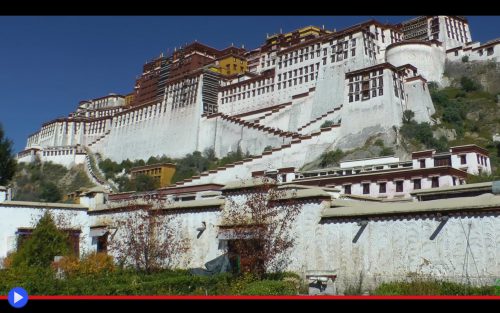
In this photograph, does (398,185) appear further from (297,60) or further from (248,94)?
(248,94)

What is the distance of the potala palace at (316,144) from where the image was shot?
537 inches

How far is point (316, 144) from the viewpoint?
50.6 meters

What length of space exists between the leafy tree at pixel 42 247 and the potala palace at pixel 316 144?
287 centimetres

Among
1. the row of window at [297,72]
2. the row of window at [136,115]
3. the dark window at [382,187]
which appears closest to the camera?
the dark window at [382,187]

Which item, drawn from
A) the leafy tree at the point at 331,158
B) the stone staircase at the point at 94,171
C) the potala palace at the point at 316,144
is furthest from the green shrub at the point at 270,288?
the stone staircase at the point at 94,171

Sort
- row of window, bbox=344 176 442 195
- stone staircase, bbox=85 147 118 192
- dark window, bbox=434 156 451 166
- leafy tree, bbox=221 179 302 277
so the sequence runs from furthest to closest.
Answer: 1. stone staircase, bbox=85 147 118 192
2. dark window, bbox=434 156 451 166
3. row of window, bbox=344 176 442 195
4. leafy tree, bbox=221 179 302 277

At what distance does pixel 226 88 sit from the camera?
75625 millimetres

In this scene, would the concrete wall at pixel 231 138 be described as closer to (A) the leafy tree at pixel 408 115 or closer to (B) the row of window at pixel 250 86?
(B) the row of window at pixel 250 86

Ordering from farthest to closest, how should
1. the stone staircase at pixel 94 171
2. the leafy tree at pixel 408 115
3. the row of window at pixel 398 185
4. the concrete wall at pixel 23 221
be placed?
1. the stone staircase at pixel 94 171
2. the leafy tree at pixel 408 115
3. the row of window at pixel 398 185
4. the concrete wall at pixel 23 221

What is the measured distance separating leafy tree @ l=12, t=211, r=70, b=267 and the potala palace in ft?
9.41

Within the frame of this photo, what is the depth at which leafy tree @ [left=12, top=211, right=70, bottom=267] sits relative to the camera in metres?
18.3

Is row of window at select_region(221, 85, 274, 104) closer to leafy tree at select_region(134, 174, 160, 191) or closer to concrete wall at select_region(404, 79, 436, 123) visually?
leafy tree at select_region(134, 174, 160, 191)

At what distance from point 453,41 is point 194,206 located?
64.2 metres

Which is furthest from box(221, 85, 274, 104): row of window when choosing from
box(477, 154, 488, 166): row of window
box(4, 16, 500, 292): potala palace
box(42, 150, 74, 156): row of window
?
box(477, 154, 488, 166): row of window
